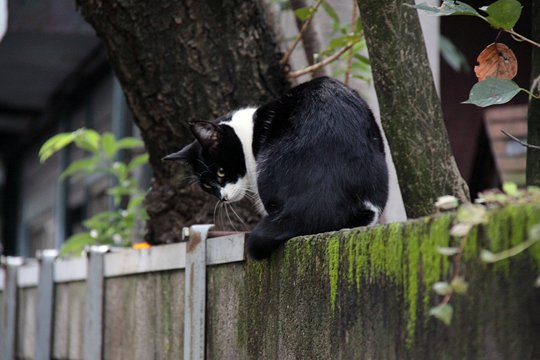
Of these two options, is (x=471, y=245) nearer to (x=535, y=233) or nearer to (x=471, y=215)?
(x=471, y=215)

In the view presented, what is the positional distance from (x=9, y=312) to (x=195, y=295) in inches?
111

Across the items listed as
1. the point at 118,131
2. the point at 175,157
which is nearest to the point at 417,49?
the point at 175,157

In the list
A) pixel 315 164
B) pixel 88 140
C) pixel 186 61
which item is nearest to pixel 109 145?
pixel 88 140

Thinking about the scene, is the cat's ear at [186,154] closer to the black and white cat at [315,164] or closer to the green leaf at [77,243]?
the black and white cat at [315,164]

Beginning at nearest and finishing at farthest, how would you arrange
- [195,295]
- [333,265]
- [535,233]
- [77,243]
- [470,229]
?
[535,233]
[470,229]
[333,265]
[195,295]
[77,243]

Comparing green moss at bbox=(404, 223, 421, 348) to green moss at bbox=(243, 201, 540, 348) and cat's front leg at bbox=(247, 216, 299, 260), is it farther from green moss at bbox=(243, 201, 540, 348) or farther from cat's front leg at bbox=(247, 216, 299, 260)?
cat's front leg at bbox=(247, 216, 299, 260)

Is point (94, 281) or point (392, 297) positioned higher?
point (392, 297)

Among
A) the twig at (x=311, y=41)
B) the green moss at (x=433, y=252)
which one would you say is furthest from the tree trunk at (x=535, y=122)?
the twig at (x=311, y=41)

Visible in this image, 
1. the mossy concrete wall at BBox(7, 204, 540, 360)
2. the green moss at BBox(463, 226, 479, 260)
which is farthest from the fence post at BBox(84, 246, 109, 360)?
the green moss at BBox(463, 226, 479, 260)

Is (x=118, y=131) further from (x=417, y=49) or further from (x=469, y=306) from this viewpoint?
(x=469, y=306)

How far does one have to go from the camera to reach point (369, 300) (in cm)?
194

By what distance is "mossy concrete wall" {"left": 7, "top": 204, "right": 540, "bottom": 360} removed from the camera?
1.53m

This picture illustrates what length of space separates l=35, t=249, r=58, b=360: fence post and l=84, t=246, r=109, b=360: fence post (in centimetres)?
74

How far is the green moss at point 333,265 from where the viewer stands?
2.09 m
